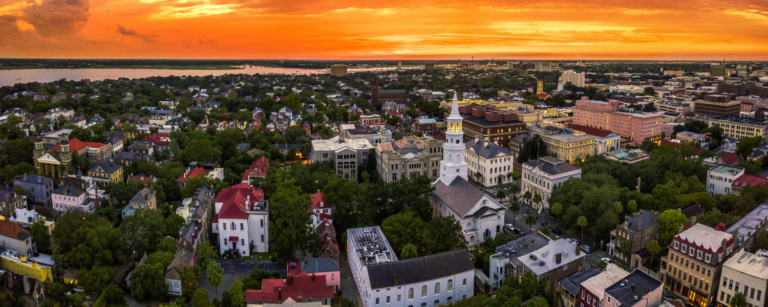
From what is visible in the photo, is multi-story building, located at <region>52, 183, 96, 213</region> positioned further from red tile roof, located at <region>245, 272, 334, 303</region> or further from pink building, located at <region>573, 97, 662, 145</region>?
pink building, located at <region>573, 97, 662, 145</region>

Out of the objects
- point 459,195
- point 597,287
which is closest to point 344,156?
point 459,195

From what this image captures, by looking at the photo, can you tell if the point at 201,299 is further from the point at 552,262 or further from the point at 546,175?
the point at 546,175

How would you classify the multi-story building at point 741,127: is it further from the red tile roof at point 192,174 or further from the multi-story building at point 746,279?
the red tile roof at point 192,174

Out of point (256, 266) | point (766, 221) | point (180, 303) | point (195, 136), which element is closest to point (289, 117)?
point (195, 136)

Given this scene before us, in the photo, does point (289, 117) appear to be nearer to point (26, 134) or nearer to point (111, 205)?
point (26, 134)

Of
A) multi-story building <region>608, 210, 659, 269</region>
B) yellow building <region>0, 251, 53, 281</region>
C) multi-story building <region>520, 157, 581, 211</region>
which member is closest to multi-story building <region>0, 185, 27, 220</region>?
yellow building <region>0, 251, 53, 281</region>
